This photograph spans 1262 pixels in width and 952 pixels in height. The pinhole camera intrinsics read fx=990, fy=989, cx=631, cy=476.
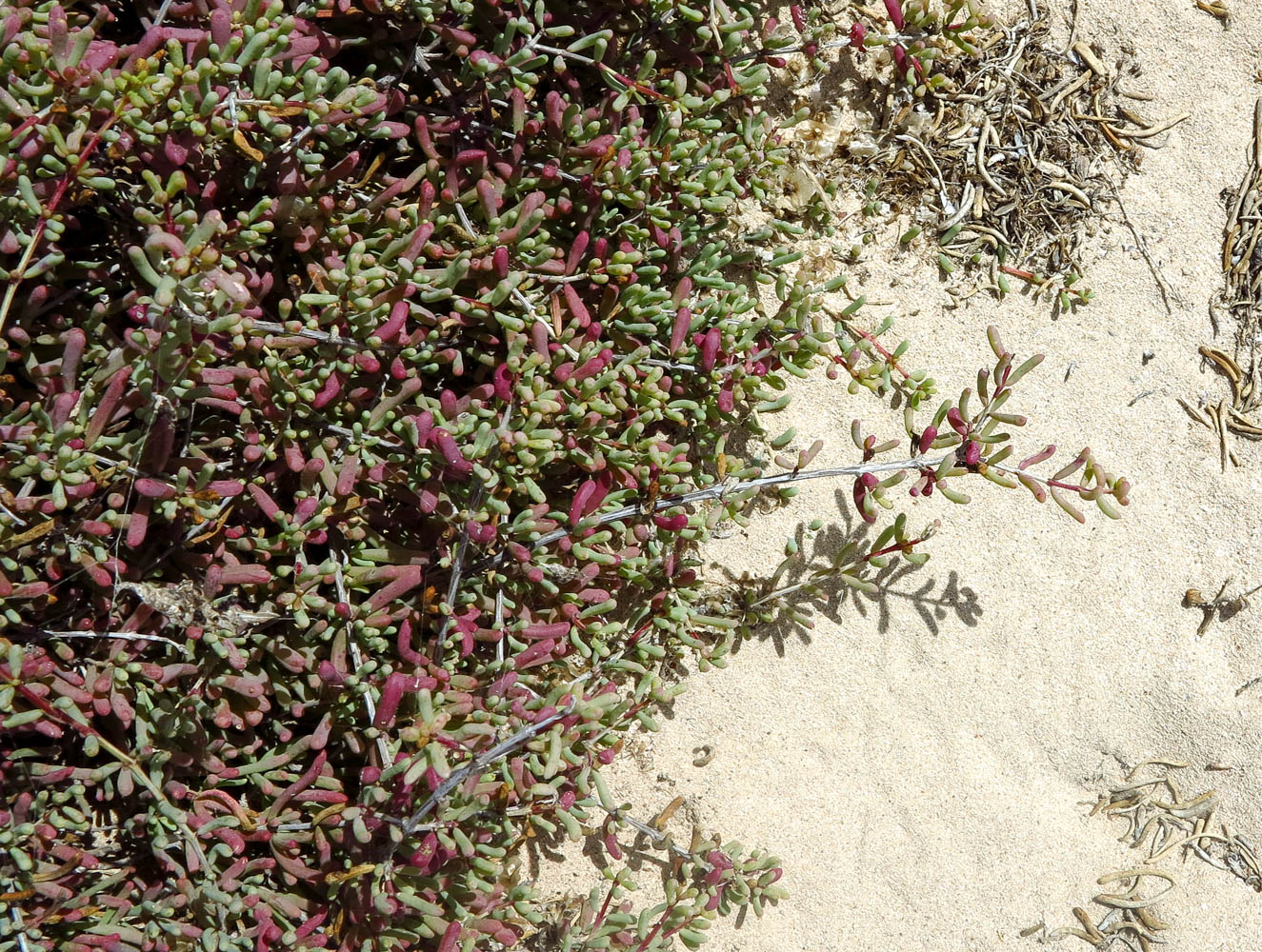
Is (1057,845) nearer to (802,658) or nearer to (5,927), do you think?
(802,658)

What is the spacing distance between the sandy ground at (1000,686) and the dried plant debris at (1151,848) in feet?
0.12

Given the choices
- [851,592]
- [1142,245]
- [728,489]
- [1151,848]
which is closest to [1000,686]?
[851,592]

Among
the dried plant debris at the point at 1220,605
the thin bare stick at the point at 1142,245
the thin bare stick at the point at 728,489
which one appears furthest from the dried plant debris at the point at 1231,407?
the thin bare stick at the point at 728,489

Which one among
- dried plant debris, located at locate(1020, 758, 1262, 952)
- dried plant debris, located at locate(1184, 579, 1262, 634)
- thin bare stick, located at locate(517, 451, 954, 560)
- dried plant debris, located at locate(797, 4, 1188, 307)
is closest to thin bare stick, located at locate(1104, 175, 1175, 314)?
dried plant debris, located at locate(797, 4, 1188, 307)

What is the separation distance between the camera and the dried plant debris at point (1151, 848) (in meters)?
2.72

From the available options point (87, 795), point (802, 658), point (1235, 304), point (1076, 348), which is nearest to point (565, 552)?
point (802, 658)

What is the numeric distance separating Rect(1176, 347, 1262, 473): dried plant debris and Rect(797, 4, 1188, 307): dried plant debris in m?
0.44

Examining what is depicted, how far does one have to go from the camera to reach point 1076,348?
279 cm

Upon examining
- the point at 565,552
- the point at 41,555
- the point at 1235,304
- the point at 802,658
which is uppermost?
the point at 1235,304

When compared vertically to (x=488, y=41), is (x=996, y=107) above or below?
below

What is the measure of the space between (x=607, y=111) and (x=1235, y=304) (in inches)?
73.6

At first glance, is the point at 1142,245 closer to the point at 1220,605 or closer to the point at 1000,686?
the point at 1220,605

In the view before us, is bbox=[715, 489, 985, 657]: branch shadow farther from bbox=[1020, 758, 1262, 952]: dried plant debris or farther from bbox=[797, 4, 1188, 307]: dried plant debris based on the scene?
bbox=[797, 4, 1188, 307]: dried plant debris

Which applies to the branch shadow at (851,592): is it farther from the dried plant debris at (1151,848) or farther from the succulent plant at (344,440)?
the dried plant debris at (1151,848)
